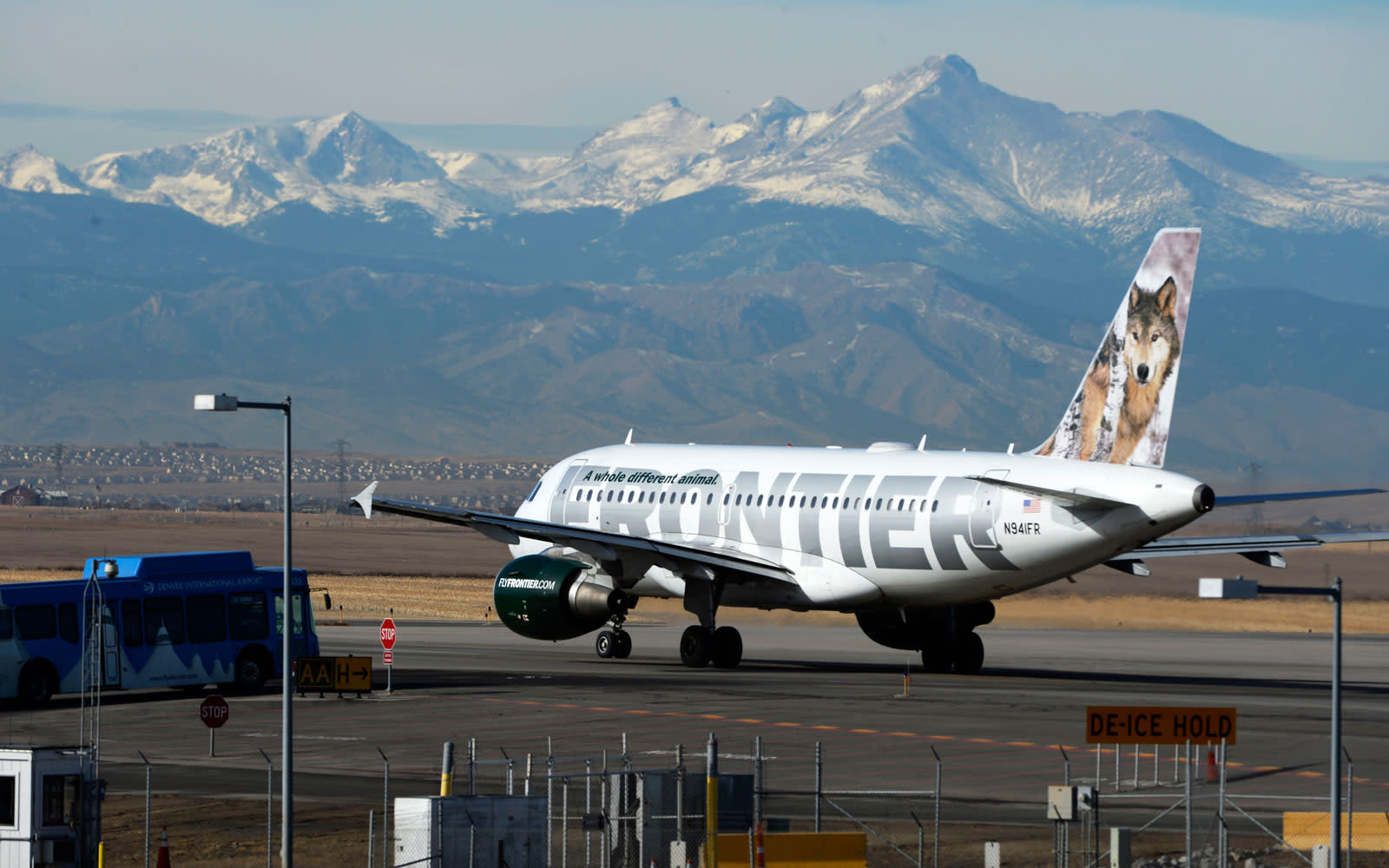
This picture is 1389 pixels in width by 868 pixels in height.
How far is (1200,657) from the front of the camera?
2445 inches

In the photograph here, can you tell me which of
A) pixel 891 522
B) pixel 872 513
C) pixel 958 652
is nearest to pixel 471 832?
pixel 891 522

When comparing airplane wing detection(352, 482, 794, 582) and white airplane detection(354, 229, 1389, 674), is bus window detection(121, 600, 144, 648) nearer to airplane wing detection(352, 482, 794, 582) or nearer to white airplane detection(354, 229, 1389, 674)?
white airplane detection(354, 229, 1389, 674)

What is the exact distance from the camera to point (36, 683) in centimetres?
4434

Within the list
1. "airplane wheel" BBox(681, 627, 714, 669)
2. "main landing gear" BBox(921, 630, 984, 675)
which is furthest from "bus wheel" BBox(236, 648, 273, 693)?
"main landing gear" BBox(921, 630, 984, 675)

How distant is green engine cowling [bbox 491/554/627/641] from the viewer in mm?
52625

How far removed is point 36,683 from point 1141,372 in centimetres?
2441

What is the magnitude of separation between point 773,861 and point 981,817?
656cm

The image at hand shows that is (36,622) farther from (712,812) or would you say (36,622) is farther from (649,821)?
(712,812)

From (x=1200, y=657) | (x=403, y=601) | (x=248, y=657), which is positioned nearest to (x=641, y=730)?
(x=248, y=657)

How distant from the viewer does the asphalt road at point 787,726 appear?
3294 centimetres

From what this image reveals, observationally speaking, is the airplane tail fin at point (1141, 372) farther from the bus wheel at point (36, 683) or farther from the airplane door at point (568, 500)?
the bus wheel at point (36, 683)

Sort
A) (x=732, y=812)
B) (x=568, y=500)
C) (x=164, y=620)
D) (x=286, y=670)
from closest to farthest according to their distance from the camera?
(x=732, y=812), (x=286, y=670), (x=164, y=620), (x=568, y=500)

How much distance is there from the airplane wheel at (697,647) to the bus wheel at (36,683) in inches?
606

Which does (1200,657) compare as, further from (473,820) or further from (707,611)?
(473,820)
